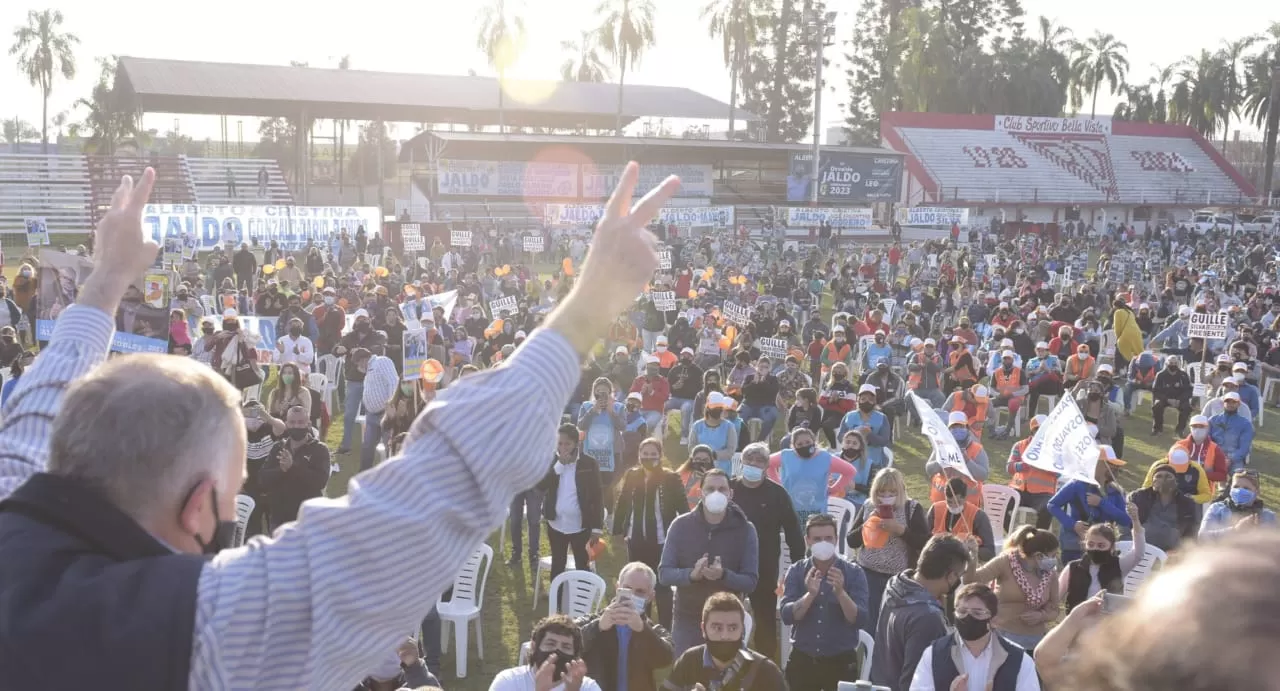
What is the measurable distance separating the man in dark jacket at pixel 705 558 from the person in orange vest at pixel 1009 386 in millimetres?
9229

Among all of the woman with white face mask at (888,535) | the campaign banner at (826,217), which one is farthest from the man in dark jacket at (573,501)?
the campaign banner at (826,217)

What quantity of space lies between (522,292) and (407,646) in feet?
58.4

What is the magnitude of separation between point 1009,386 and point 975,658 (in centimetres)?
1094

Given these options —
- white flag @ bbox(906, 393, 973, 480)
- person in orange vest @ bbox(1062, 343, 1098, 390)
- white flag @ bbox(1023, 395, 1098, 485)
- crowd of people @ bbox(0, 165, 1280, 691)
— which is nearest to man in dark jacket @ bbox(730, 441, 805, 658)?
crowd of people @ bbox(0, 165, 1280, 691)

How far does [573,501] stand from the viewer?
29.4 feet

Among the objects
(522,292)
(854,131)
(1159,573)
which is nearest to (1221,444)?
(1159,573)

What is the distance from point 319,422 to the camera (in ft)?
43.5

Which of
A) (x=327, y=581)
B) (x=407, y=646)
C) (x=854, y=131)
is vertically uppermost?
(x=854, y=131)

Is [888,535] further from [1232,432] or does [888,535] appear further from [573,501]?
[1232,432]

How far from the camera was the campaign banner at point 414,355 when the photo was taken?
11.7m

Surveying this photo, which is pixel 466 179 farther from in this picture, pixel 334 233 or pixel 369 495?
pixel 369 495

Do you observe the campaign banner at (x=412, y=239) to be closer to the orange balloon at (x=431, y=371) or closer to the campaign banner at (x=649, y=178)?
the orange balloon at (x=431, y=371)

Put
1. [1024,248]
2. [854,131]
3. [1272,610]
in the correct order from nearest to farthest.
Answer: [1272,610] → [1024,248] → [854,131]

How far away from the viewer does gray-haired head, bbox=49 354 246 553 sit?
1343 millimetres
